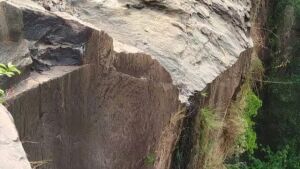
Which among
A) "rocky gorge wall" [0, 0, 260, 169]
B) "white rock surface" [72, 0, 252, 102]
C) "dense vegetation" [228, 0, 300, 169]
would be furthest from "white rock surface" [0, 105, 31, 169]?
"dense vegetation" [228, 0, 300, 169]

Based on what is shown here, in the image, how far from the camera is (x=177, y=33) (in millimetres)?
3980

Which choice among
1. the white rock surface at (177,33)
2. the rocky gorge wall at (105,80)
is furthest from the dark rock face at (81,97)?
the white rock surface at (177,33)

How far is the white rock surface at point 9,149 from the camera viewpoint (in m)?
1.78

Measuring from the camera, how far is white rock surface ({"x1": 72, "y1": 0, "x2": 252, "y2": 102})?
373 cm

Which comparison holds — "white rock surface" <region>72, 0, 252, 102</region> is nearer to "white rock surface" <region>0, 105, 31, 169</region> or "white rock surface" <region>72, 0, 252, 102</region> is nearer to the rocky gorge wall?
the rocky gorge wall

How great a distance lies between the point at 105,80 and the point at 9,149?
1322 mm

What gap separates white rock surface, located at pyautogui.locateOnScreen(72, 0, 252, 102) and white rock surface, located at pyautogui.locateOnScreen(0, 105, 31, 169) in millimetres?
1659

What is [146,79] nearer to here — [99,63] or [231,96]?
[99,63]

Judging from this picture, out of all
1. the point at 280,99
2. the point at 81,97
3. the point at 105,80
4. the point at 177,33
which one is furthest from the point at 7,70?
the point at 280,99

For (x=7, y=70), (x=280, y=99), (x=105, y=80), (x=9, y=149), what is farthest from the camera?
(x=280, y=99)

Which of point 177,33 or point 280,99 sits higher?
point 177,33

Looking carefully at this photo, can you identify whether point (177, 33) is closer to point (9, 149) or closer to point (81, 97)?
point (81, 97)

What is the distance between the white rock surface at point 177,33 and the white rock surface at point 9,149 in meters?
1.66

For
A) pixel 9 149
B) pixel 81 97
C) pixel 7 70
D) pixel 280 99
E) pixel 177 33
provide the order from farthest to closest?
pixel 280 99, pixel 177 33, pixel 81 97, pixel 7 70, pixel 9 149
